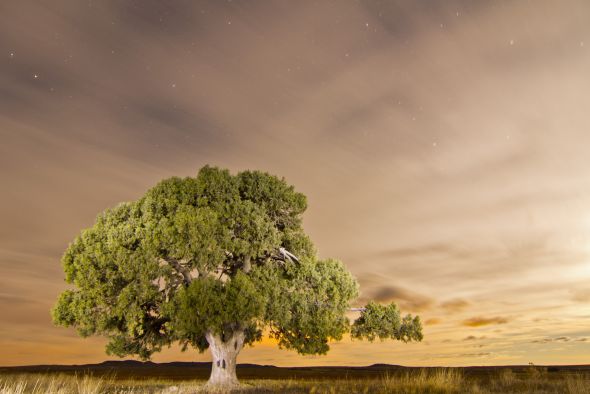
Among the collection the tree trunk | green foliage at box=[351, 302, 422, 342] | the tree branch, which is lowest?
the tree trunk

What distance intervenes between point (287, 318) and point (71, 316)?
10981 mm

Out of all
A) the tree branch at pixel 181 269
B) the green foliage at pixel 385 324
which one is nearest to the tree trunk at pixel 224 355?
the tree branch at pixel 181 269

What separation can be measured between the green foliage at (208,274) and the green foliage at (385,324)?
6 cm

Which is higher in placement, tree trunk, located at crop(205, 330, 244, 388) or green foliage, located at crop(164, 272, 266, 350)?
green foliage, located at crop(164, 272, 266, 350)

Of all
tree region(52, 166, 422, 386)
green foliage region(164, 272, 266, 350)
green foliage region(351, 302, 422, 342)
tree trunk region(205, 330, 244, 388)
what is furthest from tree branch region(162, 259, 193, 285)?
green foliage region(351, 302, 422, 342)

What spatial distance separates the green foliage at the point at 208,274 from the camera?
24.4 m

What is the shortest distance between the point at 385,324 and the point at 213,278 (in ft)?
36.2

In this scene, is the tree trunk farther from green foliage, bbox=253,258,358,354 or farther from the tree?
green foliage, bbox=253,258,358,354

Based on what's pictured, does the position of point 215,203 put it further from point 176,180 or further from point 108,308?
point 108,308

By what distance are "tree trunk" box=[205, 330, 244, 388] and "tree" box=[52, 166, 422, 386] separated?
2.2 inches

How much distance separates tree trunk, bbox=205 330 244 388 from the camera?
2719 centimetres

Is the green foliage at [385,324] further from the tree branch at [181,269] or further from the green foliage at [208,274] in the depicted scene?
the tree branch at [181,269]

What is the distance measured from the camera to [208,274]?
26672mm

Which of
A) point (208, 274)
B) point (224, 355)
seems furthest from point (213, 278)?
point (224, 355)
